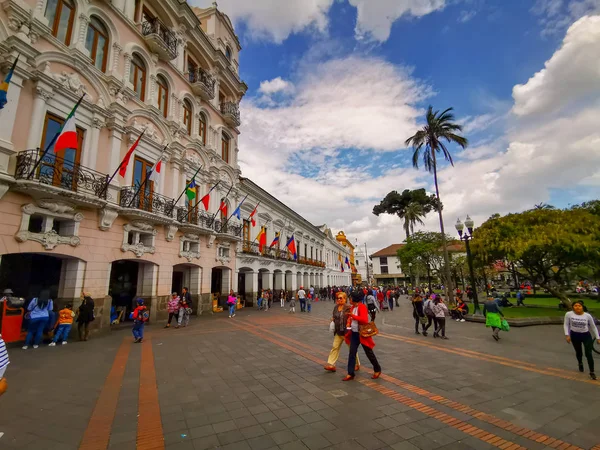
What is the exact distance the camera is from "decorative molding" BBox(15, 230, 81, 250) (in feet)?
29.3

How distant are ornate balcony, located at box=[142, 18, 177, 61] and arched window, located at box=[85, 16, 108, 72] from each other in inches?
88.4

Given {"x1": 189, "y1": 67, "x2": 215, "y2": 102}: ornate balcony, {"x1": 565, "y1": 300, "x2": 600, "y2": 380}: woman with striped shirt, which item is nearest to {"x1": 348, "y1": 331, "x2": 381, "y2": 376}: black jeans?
{"x1": 565, "y1": 300, "x2": 600, "y2": 380}: woman with striped shirt

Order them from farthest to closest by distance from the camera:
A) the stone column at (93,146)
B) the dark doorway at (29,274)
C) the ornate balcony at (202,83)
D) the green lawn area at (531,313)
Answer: the ornate balcony at (202,83), the green lawn area at (531,313), the stone column at (93,146), the dark doorway at (29,274)

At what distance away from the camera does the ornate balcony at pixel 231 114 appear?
21734 mm

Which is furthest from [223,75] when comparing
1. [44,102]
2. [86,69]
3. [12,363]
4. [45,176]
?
[12,363]

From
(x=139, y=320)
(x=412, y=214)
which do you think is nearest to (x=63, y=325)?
(x=139, y=320)

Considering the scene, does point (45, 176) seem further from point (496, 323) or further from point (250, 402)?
point (496, 323)

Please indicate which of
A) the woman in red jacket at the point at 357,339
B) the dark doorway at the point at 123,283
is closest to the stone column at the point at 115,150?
the dark doorway at the point at 123,283

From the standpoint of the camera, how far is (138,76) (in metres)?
14.6

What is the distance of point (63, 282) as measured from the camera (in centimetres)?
1070

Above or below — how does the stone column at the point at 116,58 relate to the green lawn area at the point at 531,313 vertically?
above

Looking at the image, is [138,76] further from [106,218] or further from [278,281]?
[278,281]

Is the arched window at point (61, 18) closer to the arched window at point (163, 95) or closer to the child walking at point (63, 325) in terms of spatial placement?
the arched window at point (163, 95)

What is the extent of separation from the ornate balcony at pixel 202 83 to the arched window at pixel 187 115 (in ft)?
3.44
